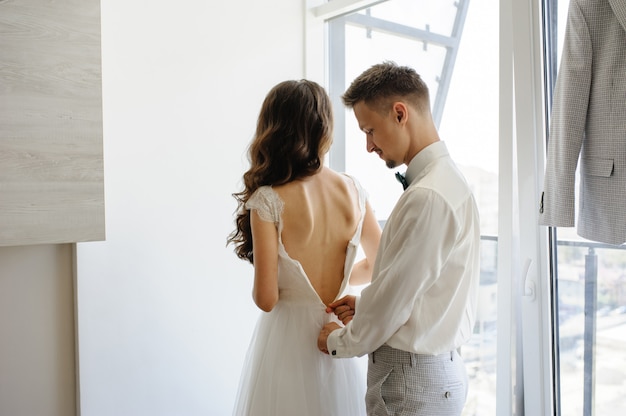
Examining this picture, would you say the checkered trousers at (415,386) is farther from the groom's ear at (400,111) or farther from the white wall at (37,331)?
the white wall at (37,331)

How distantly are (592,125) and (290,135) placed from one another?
0.82 metres

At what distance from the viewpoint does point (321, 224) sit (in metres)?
1.75

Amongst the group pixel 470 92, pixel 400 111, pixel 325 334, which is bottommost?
pixel 325 334

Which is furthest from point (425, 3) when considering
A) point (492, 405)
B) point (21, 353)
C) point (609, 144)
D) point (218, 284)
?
point (21, 353)

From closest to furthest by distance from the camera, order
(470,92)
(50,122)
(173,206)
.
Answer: (50,122) < (470,92) < (173,206)

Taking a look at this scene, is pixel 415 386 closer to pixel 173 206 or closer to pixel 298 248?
pixel 298 248

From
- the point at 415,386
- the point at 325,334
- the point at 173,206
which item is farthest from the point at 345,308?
the point at 173,206

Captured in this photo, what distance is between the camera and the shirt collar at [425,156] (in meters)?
1.44

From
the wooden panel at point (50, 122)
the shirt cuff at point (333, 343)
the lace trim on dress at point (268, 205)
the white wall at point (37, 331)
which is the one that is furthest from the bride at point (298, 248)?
the white wall at point (37, 331)

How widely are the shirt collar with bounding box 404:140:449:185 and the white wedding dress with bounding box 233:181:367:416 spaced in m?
0.41

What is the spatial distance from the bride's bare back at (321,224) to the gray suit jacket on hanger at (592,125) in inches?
23.0

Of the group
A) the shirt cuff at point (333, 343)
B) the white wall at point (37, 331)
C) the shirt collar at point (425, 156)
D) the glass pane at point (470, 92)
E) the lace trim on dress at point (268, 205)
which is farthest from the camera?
the glass pane at point (470, 92)

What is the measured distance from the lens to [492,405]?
7.50 feet

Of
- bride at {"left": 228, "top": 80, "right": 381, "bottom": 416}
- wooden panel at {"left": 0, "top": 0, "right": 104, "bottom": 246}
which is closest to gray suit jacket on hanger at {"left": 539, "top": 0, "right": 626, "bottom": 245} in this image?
bride at {"left": 228, "top": 80, "right": 381, "bottom": 416}
